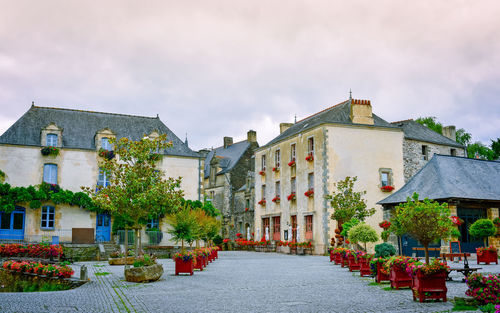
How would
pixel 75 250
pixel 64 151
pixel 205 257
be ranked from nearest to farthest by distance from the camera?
pixel 205 257 → pixel 75 250 → pixel 64 151

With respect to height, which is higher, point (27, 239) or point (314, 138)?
point (314, 138)

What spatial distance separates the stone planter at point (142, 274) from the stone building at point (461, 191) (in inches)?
540

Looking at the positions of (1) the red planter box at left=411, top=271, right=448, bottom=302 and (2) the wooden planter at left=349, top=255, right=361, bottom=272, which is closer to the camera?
(1) the red planter box at left=411, top=271, right=448, bottom=302

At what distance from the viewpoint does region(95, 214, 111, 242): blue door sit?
29683 mm

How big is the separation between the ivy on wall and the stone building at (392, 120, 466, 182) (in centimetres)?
2009

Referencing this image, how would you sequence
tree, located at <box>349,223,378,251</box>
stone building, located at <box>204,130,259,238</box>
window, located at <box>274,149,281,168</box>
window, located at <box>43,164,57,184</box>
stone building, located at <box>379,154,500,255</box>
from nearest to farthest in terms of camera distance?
tree, located at <box>349,223,378,251</box>, stone building, located at <box>379,154,500,255</box>, window, located at <box>43,164,57,184</box>, window, located at <box>274,149,281,168</box>, stone building, located at <box>204,130,259,238</box>

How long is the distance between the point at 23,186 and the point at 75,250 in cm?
606

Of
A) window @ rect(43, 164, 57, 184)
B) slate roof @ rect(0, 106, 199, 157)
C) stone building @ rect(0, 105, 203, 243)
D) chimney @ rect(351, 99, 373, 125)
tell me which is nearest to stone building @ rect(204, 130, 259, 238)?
stone building @ rect(0, 105, 203, 243)

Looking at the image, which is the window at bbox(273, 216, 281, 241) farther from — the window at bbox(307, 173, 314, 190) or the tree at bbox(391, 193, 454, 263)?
the tree at bbox(391, 193, 454, 263)

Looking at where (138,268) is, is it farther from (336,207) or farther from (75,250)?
(336,207)

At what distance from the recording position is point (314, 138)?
32.3 m

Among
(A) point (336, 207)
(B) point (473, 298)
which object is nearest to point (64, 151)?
(A) point (336, 207)

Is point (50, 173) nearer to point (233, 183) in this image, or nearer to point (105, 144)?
point (105, 144)

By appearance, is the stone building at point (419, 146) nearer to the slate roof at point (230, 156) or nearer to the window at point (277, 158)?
the window at point (277, 158)
